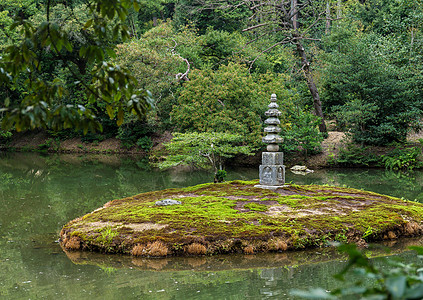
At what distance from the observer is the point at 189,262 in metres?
6.68

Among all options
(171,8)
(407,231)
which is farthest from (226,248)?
(171,8)

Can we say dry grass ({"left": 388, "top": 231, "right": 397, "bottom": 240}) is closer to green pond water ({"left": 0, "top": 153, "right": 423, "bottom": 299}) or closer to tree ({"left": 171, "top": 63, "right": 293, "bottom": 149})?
green pond water ({"left": 0, "top": 153, "right": 423, "bottom": 299})

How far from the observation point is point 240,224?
25.3 feet

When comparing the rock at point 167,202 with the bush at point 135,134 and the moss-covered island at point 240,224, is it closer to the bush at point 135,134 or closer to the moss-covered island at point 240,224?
the moss-covered island at point 240,224

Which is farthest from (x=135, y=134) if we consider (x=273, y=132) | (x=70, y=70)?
(x=70, y=70)

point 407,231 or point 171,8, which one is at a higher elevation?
point 171,8

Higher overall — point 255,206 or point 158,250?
point 255,206

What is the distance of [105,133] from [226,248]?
23440 mm

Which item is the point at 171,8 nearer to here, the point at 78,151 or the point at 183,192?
the point at 78,151

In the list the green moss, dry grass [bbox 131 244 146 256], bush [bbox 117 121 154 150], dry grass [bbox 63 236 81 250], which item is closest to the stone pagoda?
the green moss

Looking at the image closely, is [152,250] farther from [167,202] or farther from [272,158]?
[272,158]

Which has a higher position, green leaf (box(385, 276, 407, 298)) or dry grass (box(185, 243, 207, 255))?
green leaf (box(385, 276, 407, 298))

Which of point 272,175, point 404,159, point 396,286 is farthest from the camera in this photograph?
point 404,159

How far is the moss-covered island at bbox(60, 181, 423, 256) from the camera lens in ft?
23.4
